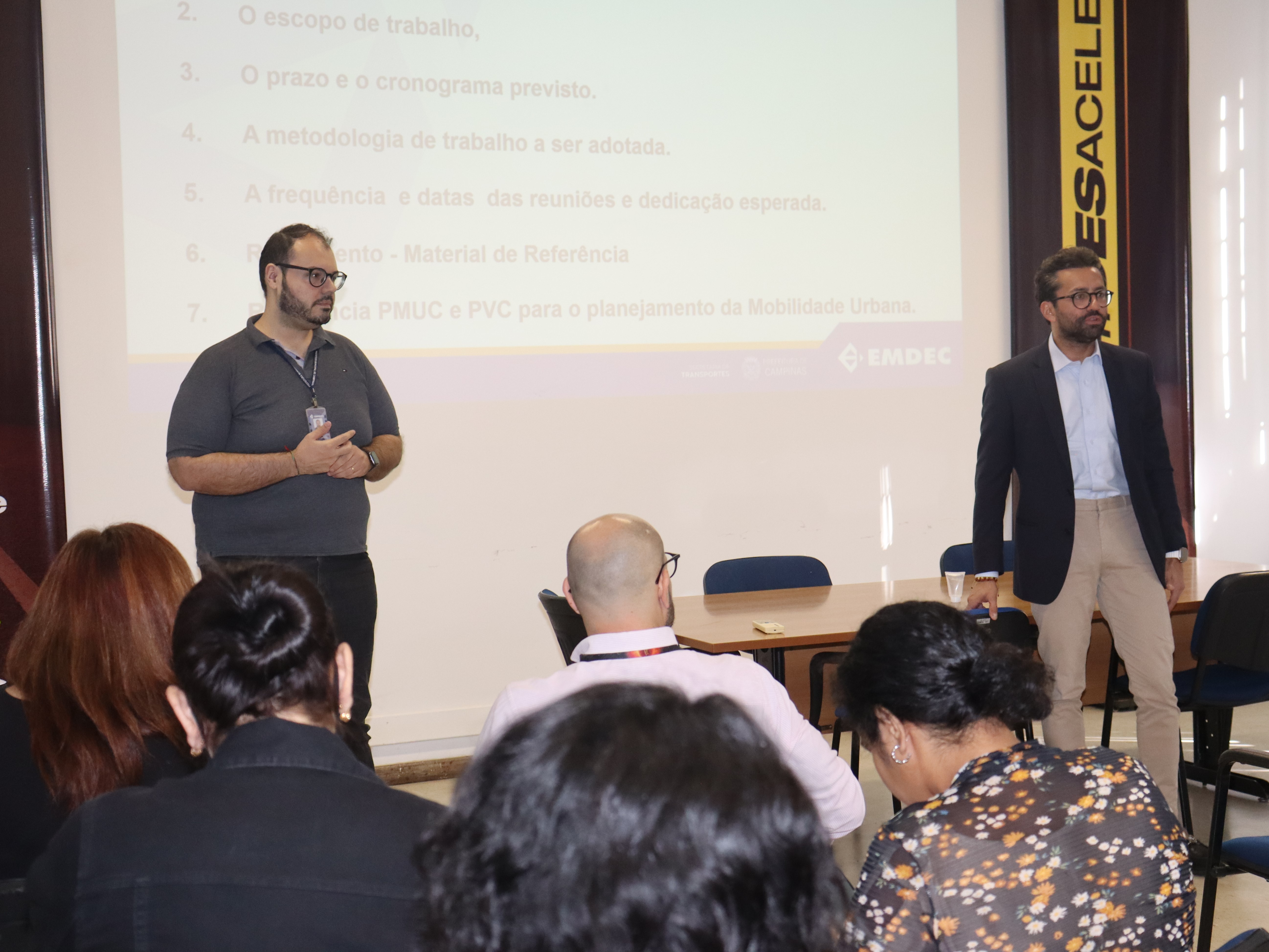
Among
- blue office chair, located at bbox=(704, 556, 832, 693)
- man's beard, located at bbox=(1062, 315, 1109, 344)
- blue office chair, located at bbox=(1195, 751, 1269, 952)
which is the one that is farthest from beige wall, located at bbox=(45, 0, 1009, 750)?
blue office chair, located at bbox=(1195, 751, 1269, 952)

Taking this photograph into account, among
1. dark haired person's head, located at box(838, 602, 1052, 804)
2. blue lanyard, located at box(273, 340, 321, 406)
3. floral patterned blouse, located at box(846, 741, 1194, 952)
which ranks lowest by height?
floral patterned blouse, located at box(846, 741, 1194, 952)

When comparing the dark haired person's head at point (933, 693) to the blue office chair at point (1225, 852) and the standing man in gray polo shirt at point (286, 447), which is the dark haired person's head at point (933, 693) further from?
the standing man in gray polo shirt at point (286, 447)

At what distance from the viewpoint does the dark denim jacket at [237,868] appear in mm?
932

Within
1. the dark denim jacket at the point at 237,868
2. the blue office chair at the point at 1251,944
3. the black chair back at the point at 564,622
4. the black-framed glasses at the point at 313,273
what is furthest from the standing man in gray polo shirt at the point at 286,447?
the blue office chair at the point at 1251,944

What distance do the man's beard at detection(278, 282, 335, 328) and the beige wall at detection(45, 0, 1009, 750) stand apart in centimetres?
133

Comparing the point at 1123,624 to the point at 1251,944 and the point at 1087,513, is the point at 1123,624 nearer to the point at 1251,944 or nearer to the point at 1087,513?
the point at 1087,513

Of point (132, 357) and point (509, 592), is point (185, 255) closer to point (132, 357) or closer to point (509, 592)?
point (132, 357)

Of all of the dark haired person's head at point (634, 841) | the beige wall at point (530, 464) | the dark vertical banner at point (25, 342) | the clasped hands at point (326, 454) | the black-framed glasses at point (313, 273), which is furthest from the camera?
the beige wall at point (530, 464)

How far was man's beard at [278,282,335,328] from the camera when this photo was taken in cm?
296

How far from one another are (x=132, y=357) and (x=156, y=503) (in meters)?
0.54

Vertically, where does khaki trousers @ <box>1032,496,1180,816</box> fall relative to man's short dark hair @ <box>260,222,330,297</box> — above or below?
below

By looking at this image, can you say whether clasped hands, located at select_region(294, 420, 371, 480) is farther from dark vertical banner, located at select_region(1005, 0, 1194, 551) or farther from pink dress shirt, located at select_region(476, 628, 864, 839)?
dark vertical banner, located at select_region(1005, 0, 1194, 551)

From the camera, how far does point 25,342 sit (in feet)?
12.5

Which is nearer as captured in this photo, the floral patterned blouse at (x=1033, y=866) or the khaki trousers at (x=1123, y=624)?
the floral patterned blouse at (x=1033, y=866)
